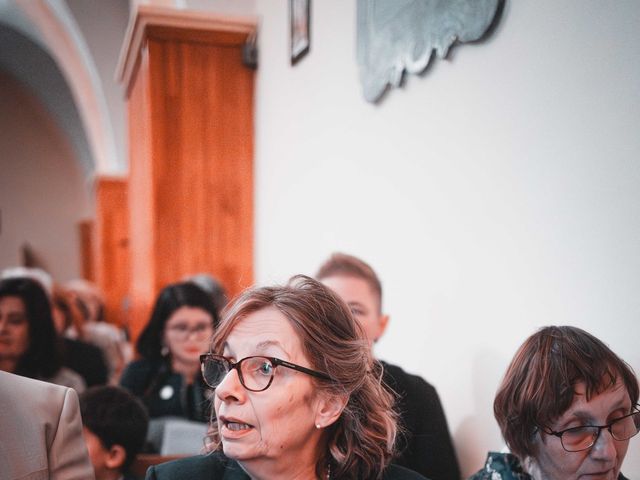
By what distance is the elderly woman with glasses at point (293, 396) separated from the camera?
63.3 inches

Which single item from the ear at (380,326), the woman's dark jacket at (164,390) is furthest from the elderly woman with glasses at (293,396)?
the woman's dark jacket at (164,390)

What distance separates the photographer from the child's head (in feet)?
8.41

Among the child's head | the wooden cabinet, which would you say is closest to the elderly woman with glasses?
the child's head

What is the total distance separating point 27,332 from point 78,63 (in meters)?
7.22

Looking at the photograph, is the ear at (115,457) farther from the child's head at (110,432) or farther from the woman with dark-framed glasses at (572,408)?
the woman with dark-framed glasses at (572,408)

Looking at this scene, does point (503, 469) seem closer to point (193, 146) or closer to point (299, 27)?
point (299, 27)

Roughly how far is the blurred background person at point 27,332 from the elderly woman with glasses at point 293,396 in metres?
1.98

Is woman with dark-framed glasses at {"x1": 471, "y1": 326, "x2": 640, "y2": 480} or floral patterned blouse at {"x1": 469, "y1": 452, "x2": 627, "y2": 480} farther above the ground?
woman with dark-framed glasses at {"x1": 471, "y1": 326, "x2": 640, "y2": 480}

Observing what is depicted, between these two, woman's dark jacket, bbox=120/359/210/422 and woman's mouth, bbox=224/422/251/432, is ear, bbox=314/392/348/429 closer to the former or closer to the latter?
woman's mouth, bbox=224/422/251/432

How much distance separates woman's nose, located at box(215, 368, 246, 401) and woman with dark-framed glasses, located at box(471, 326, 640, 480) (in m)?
0.63

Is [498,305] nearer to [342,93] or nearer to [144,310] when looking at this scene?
[342,93]

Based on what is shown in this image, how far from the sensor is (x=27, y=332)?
349cm

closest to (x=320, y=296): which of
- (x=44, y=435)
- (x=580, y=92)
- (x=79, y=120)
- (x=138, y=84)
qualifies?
(x=44, y=435)

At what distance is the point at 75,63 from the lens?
9.86m
